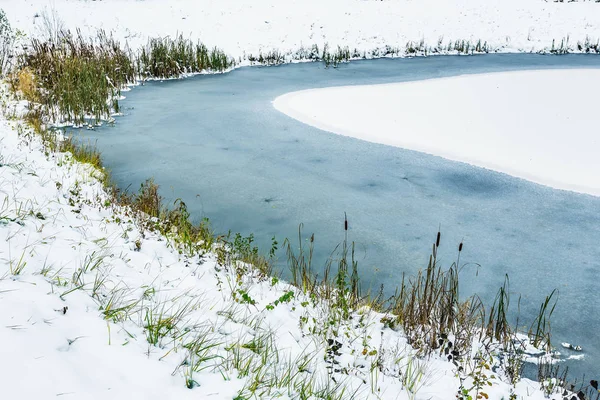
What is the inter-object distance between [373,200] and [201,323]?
3.48 meters

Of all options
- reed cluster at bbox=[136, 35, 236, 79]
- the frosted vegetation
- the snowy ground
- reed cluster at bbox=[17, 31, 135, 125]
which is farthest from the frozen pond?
the snowy ground

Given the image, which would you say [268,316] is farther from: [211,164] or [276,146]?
[276,146]

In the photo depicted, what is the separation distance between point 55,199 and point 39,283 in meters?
2.14

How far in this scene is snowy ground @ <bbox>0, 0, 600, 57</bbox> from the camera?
2014 centimetres

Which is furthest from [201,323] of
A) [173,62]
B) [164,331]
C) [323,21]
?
[323,21]

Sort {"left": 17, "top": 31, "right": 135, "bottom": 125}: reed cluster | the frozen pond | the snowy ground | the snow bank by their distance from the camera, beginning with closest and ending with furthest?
the frozen pond
the snow bank
{"left": 17, "top": 31, "right": 135, "bottom": 125}: reed cluster
the snowy ground

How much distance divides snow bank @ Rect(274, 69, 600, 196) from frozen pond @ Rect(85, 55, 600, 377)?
0.45m

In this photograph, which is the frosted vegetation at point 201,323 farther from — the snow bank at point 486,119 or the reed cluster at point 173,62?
the reed cluster at point 173,62

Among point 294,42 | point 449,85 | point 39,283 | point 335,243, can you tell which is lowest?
point 335,243

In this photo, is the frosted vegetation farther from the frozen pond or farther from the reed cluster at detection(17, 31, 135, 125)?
the reed cluster at detection(17, 31, 135, 125)

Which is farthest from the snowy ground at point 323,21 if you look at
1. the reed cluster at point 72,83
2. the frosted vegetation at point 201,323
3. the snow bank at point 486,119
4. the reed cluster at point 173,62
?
the frosted vegetation at point 201,323

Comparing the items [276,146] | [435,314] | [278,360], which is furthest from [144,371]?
[276,146]

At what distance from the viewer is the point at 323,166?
7.51 m

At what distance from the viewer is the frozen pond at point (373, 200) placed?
186 inches
